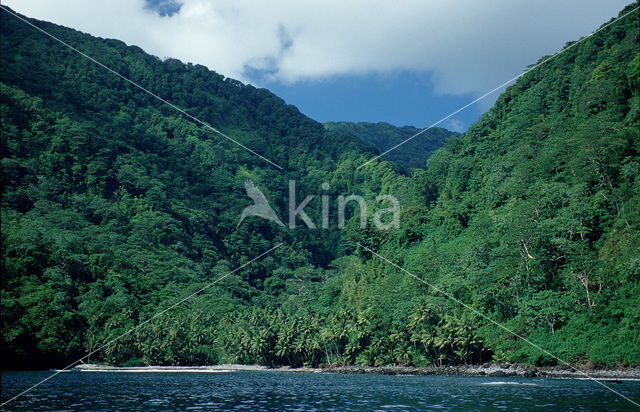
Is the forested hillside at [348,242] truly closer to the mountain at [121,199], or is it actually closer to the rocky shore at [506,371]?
the mountain at [121,199]

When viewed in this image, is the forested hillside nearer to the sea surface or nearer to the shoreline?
the shoreline

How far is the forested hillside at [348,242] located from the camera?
4800cm

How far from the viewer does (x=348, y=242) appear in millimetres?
99000

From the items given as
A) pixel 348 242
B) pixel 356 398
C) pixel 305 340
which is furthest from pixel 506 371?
pixel 348 242

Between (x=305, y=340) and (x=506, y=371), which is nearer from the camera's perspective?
(x=506, y=371)

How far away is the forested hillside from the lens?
48000 millimetres

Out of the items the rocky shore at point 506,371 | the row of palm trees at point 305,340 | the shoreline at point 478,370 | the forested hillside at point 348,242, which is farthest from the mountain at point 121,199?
the rocky shore at point 506,371

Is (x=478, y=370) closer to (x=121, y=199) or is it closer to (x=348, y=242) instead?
(x=348, y=242)

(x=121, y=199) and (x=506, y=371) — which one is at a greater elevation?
(x=121, y=199)

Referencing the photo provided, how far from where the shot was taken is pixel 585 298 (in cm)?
4516

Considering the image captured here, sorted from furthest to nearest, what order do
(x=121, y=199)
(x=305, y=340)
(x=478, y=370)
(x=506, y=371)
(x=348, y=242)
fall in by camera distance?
1. (x=121, y=199)
2. (x=348, y=242)
3. (x=305, y=340)
4. (x=478, y=370)
5. (x=506, y=371)

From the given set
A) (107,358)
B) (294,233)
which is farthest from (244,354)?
(294,233)

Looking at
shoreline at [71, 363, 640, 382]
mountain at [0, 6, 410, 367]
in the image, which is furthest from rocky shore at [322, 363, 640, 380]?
mountain at [0, 6, 410, 367]

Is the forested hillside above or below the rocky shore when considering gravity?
above
